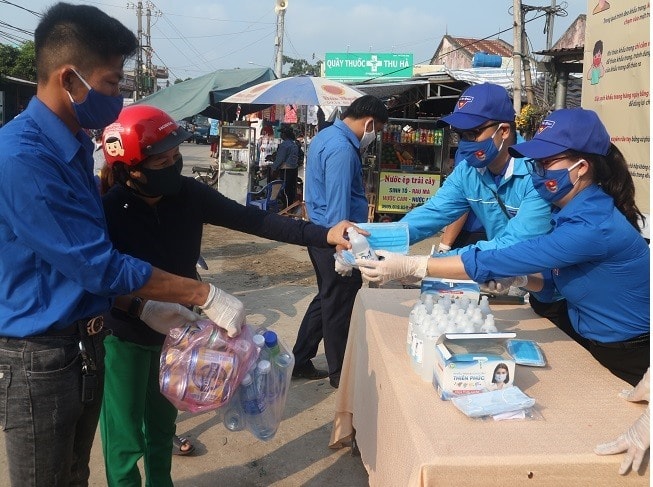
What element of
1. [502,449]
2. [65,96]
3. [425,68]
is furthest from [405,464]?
[425,68]

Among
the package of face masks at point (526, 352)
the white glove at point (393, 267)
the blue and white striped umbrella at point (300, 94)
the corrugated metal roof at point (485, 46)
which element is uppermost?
the corrugated metal roof at point (485, 46)

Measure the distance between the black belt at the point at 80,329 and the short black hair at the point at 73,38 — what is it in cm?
75

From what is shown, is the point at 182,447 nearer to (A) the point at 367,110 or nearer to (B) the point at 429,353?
(B) the point at 429,353

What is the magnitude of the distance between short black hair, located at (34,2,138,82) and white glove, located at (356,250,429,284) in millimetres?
1339

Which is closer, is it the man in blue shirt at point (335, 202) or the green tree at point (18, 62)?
the man in blue shirt at point (335, 202)

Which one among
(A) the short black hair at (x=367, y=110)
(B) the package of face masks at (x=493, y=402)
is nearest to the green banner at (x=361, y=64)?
(A) the short black hair at (x=367, y=110)

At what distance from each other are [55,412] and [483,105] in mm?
2387

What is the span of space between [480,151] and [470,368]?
1.51 m

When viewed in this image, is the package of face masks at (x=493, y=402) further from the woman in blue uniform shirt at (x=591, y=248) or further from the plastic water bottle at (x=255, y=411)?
the plastic water bottle at (x=255, y=411)

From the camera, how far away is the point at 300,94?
9297 millimetres

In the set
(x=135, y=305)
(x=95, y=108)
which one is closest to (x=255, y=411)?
(x=135, y=305)

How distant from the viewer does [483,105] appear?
2.88 m

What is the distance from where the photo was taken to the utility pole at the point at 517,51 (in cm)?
1061

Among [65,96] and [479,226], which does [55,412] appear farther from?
[479,226]
